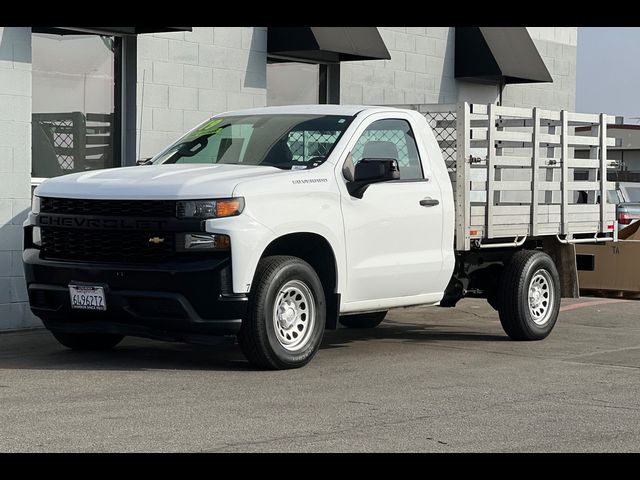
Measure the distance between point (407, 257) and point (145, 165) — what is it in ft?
7.65

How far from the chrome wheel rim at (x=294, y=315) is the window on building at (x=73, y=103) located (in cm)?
455

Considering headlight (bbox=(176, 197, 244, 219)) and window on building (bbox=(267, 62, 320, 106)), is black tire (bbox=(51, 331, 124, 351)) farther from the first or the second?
window on building (bbox=(267, 62, 320, 106))

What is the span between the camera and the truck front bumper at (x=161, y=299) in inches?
356

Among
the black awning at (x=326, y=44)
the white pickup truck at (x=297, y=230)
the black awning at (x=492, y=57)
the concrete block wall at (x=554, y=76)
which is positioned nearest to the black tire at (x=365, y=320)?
the white pickup truck at (x=297, y=230)

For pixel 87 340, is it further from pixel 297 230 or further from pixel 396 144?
pixel 396 144

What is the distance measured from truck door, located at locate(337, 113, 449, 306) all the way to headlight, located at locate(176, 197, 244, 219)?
1155 mm

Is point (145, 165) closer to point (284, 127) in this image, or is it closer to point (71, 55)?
point (284, 127)

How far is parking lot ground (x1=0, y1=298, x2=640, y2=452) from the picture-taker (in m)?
6.86

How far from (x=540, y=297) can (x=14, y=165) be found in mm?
5270

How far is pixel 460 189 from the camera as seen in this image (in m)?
11.2

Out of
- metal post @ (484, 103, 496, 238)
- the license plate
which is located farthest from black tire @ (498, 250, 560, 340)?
the license plate

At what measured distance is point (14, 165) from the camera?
12.4 m

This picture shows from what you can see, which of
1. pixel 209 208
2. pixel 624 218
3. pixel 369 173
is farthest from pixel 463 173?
pixel 624 218
